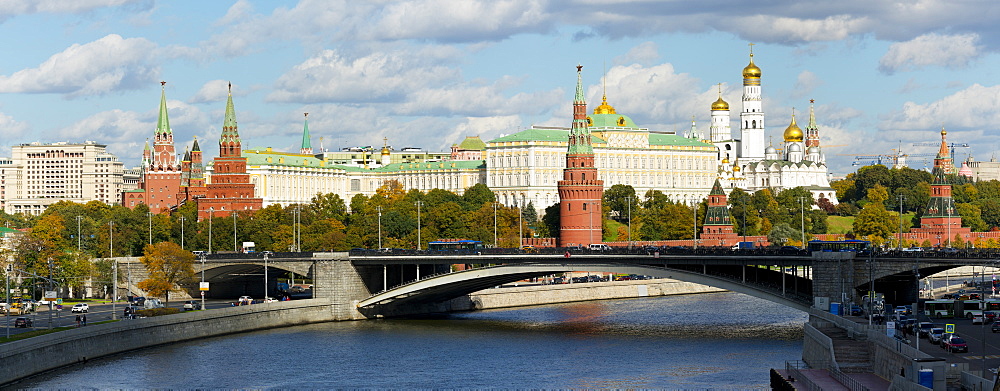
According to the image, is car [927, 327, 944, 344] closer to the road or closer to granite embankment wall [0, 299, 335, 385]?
granite embankment wall [0, 299, 335, 385]

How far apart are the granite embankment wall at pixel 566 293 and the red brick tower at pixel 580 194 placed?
90.3ft

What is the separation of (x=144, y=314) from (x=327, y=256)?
20.6m

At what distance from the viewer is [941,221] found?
187500 mm

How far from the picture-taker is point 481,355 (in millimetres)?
90938

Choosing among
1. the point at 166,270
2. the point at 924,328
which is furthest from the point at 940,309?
the point at 166,270

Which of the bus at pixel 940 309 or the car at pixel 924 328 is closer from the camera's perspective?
the car at pixel 924 328

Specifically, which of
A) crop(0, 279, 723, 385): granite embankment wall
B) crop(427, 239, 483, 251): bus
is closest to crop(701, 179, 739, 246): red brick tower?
crop(0, 279, 723, 385): granite embankment wall

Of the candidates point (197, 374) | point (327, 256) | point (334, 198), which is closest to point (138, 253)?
point (334, 198)

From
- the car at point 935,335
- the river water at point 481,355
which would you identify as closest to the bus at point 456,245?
the river water at point 481,355

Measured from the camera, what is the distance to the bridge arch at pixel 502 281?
321 feet

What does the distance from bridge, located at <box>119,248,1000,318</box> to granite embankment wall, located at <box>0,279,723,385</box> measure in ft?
9.83

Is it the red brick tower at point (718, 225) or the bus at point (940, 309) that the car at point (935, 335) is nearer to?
the bus at point (940, 309)

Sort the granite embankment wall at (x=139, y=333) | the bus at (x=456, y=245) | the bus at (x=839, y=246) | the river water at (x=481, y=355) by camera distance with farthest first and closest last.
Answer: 1. the bus at (x=456, y=245)
2. the bus at (x=839, y=246)
3. the river water at (x=481, y=355)
4. the granite embankment wall at (x=139, y=333)

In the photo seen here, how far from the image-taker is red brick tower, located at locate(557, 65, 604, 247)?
175500mm
